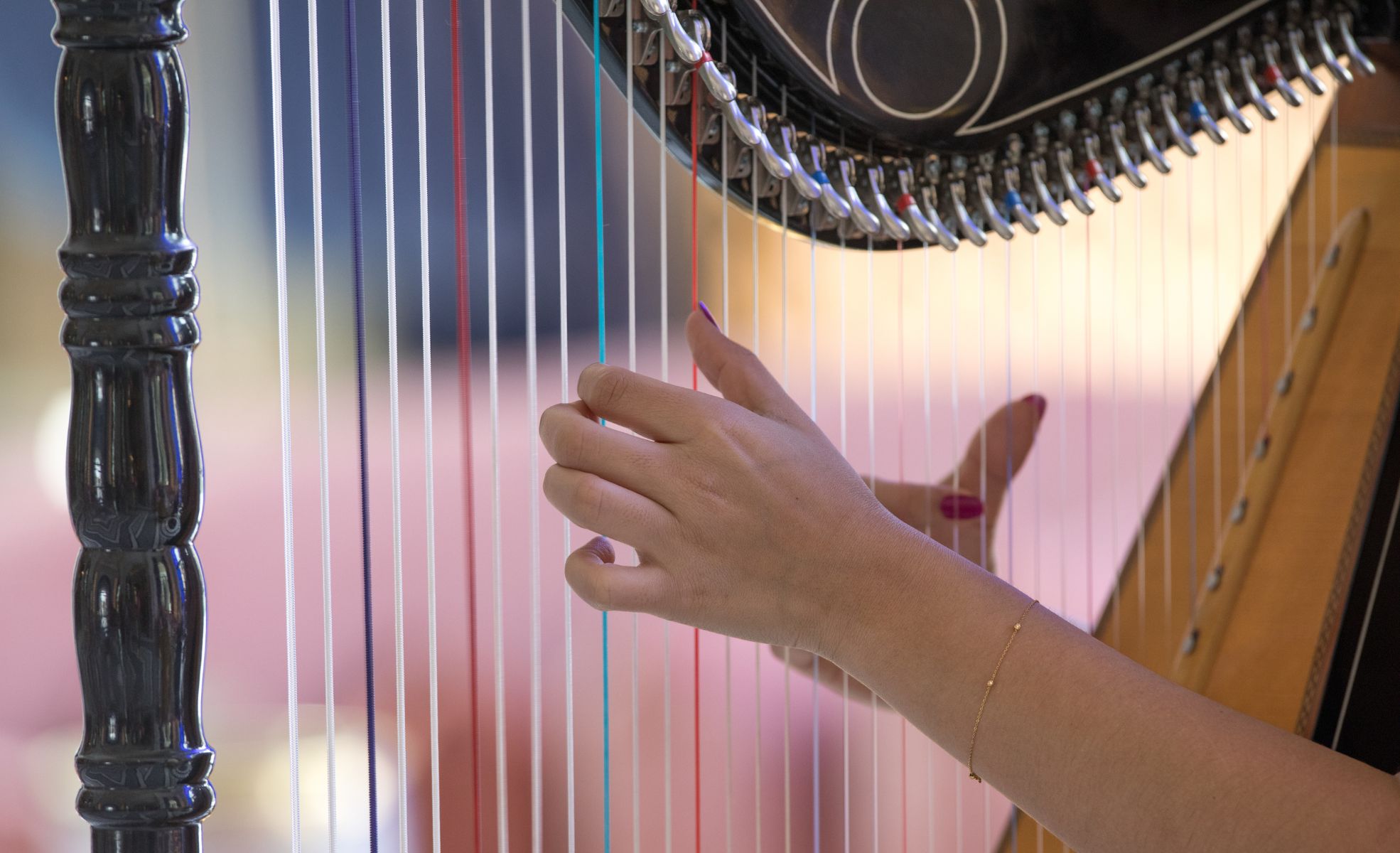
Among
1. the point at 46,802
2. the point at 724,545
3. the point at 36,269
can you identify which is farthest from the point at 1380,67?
the point at 46,802

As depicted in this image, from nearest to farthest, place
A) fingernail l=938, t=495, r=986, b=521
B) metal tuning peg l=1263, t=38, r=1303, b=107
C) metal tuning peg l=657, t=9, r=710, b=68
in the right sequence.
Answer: metal tuning peg l=657, t=9, r=710, b=68
metal tuning peg l=1263, t=38, r=1303, b=107
fingernail l=938, t=495, r=986, b=521

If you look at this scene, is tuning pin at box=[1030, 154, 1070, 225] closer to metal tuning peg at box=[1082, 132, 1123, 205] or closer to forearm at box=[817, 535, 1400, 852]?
metal tuning peg at box=[1082, 132, 1123, 205]

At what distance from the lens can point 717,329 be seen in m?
0.81

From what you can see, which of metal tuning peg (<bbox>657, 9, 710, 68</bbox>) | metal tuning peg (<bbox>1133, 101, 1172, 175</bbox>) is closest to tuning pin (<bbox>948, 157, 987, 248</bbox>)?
metal tuning peg (<bbox>1133, 101, 1172, 175</bbox>)

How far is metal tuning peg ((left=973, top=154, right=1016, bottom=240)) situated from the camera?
111 centimetres

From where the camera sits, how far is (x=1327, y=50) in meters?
1.36

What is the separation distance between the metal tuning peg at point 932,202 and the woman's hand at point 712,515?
397 mm

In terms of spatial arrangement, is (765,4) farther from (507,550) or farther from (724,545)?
(507,550)

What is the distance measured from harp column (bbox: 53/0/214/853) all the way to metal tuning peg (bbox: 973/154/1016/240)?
2.24ft

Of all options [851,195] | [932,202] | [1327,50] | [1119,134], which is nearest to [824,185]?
[851,195]

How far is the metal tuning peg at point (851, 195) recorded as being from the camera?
1013 mm

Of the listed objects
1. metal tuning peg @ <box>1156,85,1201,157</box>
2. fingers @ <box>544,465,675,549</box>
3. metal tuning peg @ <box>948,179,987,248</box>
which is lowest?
fingers @ <box>544,465,675,549</box>

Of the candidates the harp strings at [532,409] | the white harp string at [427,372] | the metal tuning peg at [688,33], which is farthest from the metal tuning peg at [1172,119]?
the white harp string at [427,372]

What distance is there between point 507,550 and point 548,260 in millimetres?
396
